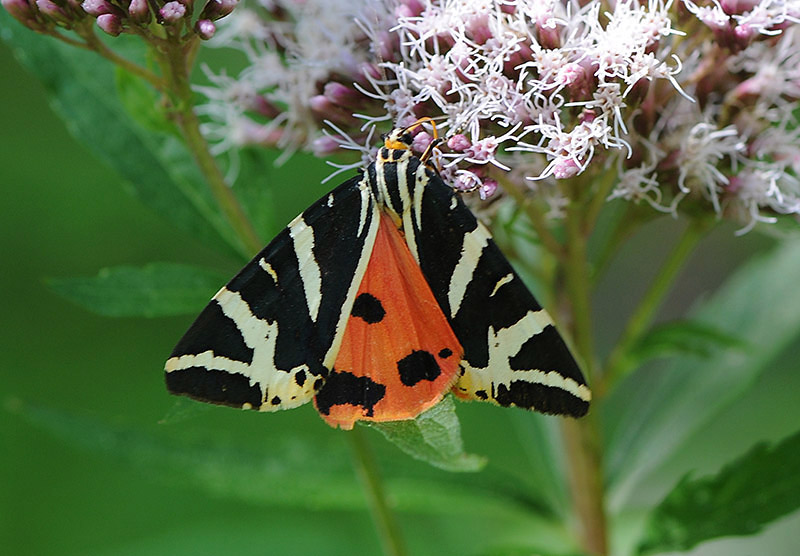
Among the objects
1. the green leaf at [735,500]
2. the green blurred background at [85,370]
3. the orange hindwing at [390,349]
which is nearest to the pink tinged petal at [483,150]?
the orange hindwing at [390,349]

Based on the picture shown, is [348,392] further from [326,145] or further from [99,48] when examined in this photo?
[99,48]

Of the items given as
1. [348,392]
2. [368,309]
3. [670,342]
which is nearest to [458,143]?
[368,309]

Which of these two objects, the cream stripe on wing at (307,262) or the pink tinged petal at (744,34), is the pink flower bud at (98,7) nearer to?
the cream stripe on wing at (307,262)

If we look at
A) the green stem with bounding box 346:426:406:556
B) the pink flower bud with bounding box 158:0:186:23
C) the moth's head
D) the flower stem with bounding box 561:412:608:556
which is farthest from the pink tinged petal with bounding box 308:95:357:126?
the flower stem with bounding box 561:412:608:556

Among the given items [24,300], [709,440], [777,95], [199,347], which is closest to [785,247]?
[777,95]

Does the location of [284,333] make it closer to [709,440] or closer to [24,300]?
[709,440]

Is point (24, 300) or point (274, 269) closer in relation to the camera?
point (274, 269)

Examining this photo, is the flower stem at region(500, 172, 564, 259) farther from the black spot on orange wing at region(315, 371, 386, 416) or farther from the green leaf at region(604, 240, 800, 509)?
the green leaf at region(604, 240, 800, 509)

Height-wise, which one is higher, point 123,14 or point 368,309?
point 123,14
